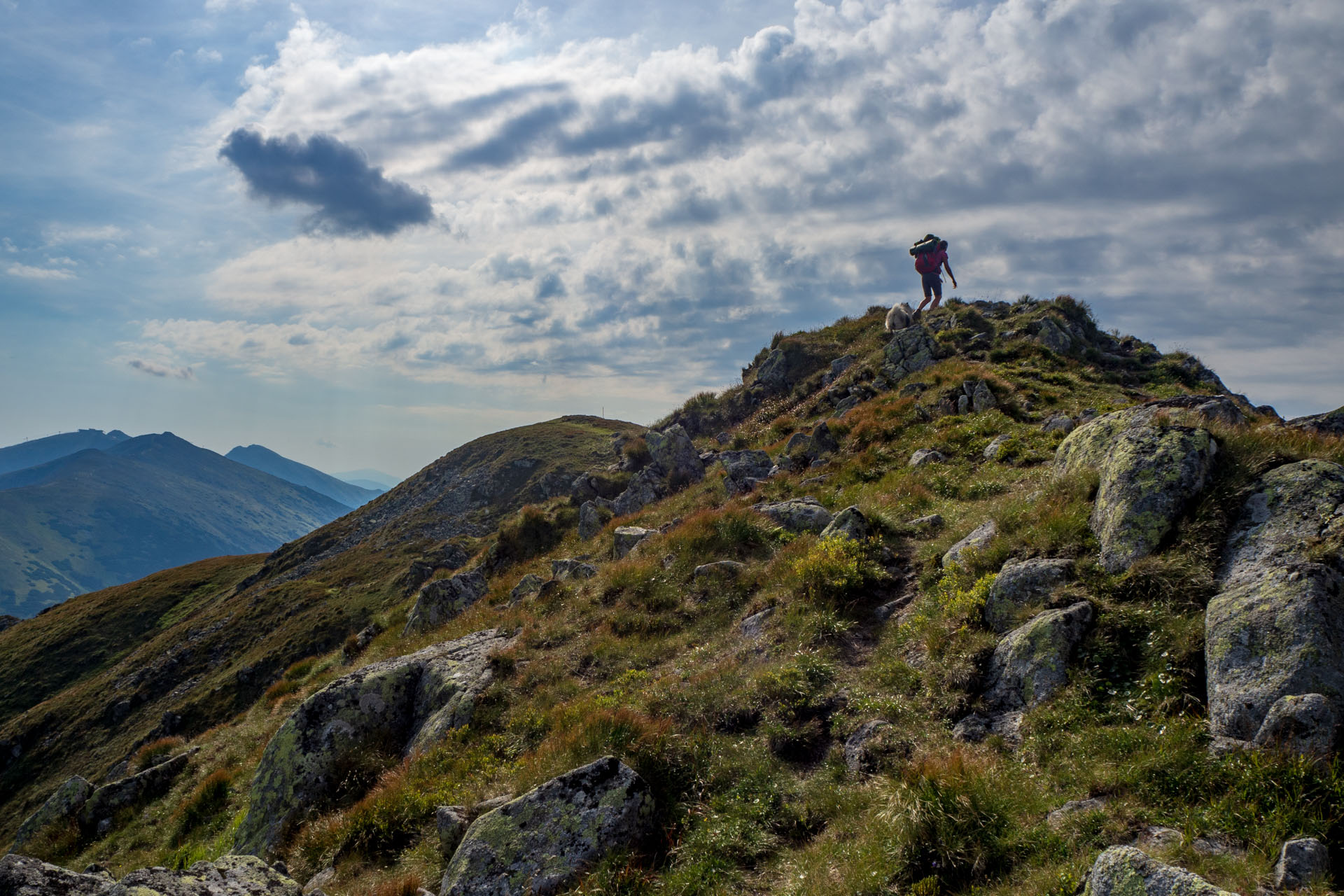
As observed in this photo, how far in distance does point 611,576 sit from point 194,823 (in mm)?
11911

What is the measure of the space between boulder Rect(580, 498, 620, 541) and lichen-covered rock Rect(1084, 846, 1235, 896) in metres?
23.8

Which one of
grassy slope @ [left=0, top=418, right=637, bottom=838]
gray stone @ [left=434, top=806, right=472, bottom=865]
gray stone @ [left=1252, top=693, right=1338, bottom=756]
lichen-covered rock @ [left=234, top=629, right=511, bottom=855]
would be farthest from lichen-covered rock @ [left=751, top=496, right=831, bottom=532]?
grassy slope @ [left=0, top=418, right=637, bottom=838]

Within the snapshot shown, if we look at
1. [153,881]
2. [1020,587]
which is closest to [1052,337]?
[1020,587]

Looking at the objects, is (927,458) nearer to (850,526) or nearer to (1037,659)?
(850,526)

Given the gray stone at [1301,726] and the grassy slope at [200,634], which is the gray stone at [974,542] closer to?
the gray stone at [1301,726]

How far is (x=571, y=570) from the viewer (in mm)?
19594

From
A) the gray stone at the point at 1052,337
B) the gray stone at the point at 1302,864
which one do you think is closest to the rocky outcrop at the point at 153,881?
the gray stone at the point at 1302,864

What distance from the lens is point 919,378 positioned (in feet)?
88.2

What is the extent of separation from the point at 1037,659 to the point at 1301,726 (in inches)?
102

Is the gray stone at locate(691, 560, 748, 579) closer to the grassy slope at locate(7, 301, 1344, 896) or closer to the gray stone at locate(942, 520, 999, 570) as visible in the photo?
the grassy slope at locate(7, 301, 1344, 896)

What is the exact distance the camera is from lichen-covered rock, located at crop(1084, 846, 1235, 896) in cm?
428

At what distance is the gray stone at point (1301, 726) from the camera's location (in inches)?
218

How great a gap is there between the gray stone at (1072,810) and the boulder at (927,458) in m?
12.8

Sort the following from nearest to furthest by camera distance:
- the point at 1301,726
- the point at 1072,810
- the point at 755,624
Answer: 1. the point at 1301,726
2. the point at 1072,810
3. the point at 755,624
